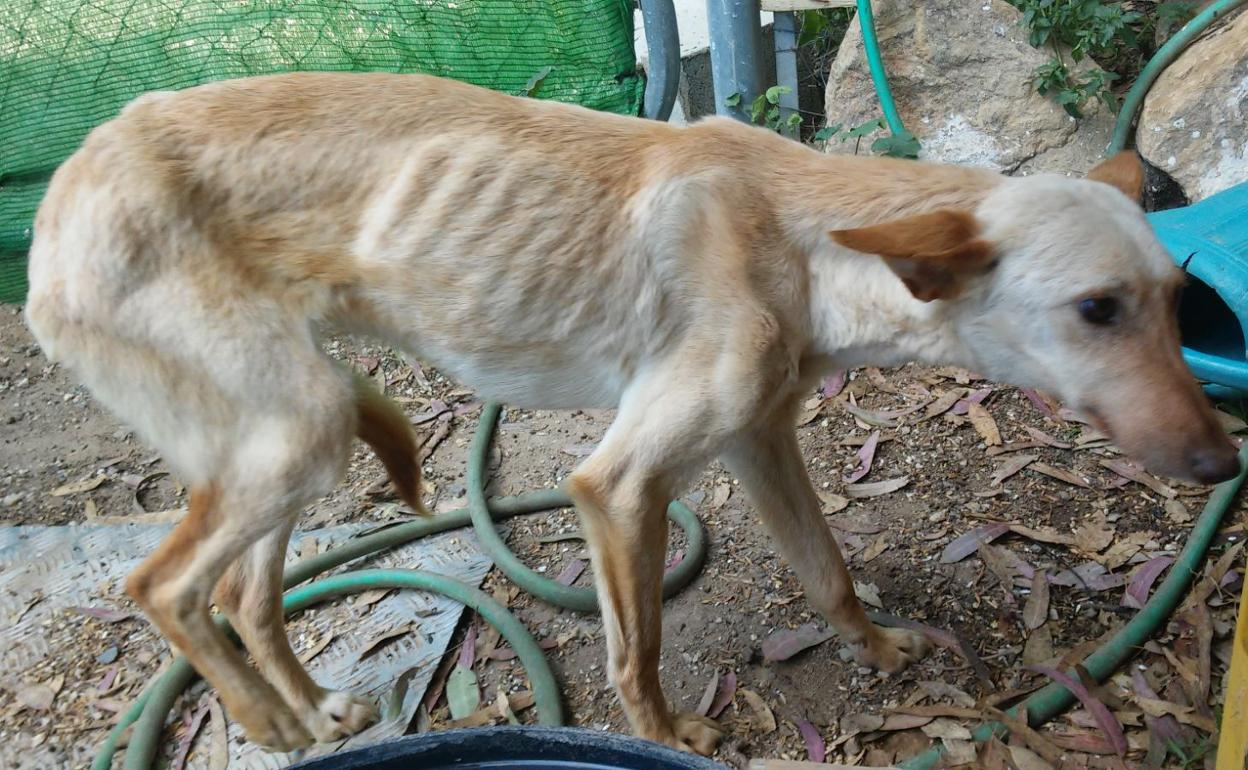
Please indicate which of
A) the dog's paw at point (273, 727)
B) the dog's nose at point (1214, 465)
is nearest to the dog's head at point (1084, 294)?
the dog's nose at point (1214, 465)

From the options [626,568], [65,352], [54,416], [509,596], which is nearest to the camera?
[65,352]

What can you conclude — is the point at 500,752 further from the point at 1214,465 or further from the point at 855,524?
the point at 855,524

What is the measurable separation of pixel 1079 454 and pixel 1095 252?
193cm

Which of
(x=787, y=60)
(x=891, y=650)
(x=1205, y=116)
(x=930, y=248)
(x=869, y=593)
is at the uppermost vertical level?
(x=930, y=248)

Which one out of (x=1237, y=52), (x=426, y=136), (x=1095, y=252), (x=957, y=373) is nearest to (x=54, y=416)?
(x=426, y=136)

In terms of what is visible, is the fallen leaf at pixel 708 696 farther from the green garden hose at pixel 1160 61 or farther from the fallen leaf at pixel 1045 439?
the green garden hose at pixel 1160 61

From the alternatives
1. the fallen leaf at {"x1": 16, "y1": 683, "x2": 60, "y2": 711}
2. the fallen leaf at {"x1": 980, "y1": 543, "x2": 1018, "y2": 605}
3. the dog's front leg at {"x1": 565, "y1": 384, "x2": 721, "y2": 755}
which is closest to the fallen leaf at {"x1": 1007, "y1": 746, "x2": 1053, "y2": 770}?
the fallen leaf at {"x1": 980, "y1": 543, "x2": 1018, "y2": 605}

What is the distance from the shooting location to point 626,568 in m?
2.61

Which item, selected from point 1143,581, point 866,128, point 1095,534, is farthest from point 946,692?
point 866,128

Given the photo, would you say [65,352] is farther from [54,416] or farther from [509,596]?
[54,416]

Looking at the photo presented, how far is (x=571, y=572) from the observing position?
3664 mm

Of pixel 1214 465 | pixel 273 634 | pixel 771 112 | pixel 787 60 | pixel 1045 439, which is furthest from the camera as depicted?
pixel 787 60

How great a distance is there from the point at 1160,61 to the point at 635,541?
4287 mm

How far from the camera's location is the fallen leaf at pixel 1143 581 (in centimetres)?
319
